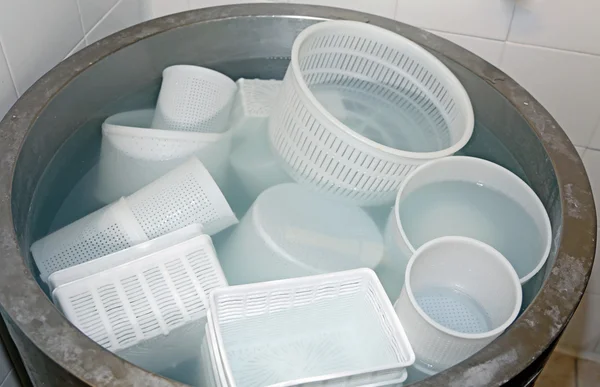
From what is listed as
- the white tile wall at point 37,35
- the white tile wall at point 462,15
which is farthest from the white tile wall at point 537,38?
the white tile wall at point 37,35

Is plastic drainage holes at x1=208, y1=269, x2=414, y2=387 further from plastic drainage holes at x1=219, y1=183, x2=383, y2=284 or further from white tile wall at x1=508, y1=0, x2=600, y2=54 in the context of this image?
white tile wall at x1=508, y1=0, x2=600, y2=54

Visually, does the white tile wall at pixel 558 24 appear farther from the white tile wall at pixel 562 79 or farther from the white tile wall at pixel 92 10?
the white tile wall at pixel 92 10

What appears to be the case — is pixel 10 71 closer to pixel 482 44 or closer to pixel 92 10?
pixel 92 10

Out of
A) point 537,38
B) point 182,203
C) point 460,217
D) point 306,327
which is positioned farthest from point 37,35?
point 537,38

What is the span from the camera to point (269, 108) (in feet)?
3.29

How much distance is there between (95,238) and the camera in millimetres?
800

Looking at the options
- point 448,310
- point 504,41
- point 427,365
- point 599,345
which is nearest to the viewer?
point 427,365

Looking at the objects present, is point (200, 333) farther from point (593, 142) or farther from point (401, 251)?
point (593, 142)

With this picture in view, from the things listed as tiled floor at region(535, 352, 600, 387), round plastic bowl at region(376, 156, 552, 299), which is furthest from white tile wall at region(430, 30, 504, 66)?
tiled floor at region(535, 352, 600, 387)

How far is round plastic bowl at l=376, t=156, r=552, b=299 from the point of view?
797 mm

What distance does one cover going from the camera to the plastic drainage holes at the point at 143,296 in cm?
68

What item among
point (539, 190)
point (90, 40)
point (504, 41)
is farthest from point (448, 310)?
point (90, 40)

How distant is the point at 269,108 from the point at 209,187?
224 millimetres

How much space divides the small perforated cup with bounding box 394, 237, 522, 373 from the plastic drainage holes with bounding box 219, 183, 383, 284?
3.7 inches
